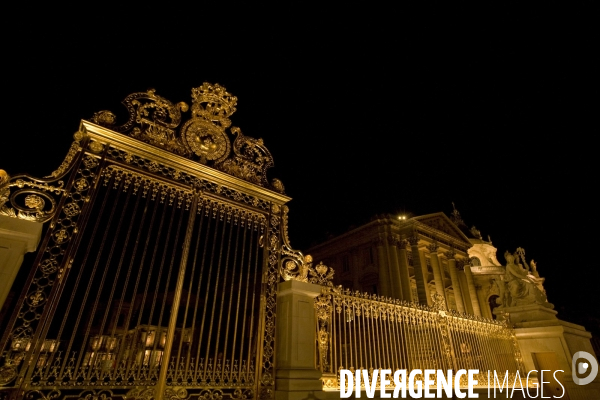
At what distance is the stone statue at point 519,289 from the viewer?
392 inches

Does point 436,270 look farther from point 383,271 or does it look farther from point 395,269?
point 383,271

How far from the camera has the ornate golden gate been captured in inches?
168

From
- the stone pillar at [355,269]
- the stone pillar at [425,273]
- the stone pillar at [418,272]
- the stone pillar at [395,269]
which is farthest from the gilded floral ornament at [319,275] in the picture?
the stone pillar at [425,273]

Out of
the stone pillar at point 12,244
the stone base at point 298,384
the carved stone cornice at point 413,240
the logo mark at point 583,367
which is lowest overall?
the stone base at point 298,384

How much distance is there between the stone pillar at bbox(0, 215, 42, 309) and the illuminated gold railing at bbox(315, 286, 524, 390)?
4459 millimetres

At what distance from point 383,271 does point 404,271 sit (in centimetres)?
183

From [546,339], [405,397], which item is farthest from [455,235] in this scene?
[405,397]

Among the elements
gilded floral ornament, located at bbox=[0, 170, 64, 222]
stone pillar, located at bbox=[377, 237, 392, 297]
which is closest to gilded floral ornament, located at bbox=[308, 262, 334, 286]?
gilded floral ornament, located at bbox=[0, 170, 64, 222]

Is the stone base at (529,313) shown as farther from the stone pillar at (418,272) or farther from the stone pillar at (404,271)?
the stone pillar at (418,272)

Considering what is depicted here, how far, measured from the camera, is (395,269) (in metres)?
25.2

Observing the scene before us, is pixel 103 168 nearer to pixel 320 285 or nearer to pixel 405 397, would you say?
pixel 320 285

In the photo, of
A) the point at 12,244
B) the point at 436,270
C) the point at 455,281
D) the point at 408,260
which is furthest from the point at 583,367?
the point at 455,281

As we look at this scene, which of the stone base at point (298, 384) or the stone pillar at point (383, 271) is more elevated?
the stone pillar at point (383, 271)

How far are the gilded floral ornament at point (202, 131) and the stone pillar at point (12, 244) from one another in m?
1.63
